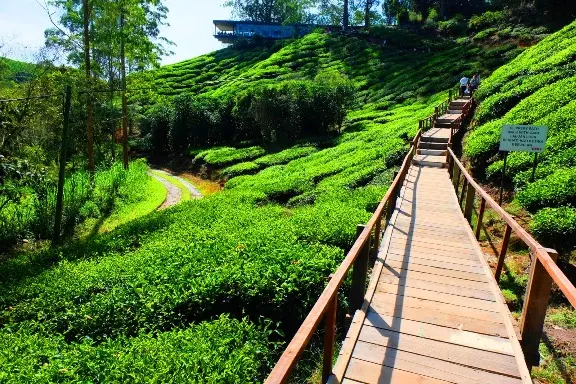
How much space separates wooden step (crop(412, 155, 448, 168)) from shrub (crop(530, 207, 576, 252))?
6443 mm

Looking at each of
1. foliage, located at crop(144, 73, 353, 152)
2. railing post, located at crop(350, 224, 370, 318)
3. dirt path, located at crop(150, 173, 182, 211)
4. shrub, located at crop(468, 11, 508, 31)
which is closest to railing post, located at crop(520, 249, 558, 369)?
railing post, located at crop(350, 224, 370, 318)

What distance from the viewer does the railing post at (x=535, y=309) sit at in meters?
3.89

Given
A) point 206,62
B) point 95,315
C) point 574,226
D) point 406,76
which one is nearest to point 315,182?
point 574,226

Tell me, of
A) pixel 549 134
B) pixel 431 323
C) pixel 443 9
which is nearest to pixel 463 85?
pixel 549 134

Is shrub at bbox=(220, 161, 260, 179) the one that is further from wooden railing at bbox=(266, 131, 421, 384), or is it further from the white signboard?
wooden railing at bbox=(266, 131, 421, 384)

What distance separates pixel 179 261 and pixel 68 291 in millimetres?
2207

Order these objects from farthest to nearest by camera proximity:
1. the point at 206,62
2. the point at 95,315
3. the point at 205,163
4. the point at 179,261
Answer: the point at 206,62 < the point at 205,163 < the point at 179,261 < the point at 95,315

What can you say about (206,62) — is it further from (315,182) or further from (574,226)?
(574,226)

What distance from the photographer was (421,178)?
41.8 ft

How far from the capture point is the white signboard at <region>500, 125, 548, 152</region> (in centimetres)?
974

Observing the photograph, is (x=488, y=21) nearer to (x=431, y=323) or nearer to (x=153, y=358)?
(x=431, y=323)

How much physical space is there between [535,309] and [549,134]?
11.5 meters

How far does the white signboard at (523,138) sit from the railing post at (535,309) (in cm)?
694

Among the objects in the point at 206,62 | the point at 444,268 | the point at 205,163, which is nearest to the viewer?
the point at 444,268
